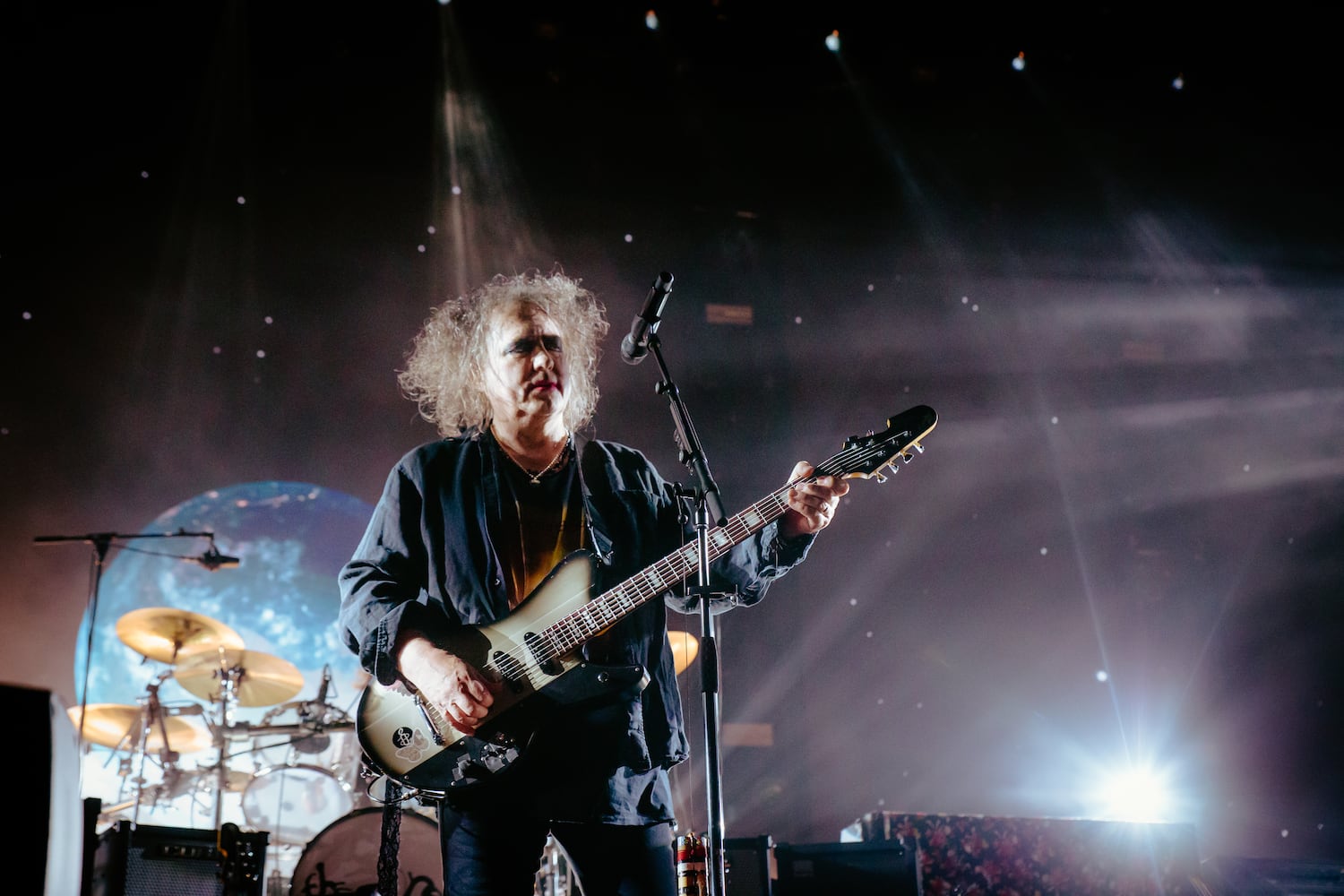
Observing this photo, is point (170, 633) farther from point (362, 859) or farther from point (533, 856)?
point (533, 856)

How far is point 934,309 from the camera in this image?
718cm

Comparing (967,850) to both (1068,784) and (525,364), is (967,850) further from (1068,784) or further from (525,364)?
(1068,784)

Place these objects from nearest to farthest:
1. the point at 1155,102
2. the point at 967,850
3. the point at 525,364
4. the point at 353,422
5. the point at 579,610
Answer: the point at 579,610 < the point at 525,364 < the point at 967,850 < the point at 353,422 < the point at 1155,102

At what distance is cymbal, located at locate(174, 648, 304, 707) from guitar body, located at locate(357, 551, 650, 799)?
3.88 m

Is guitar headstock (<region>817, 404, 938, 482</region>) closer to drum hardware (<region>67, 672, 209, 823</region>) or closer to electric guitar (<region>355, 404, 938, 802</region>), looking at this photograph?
electric guitar (<region>355, 404, 938, 802</region>)

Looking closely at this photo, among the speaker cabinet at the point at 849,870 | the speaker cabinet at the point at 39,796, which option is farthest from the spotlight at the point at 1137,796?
the speaker cabinet at the point at 39,796

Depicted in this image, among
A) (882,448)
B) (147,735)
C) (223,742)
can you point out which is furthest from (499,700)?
(147,735)

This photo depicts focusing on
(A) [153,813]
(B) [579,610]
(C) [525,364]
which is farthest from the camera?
(A) [153,813]

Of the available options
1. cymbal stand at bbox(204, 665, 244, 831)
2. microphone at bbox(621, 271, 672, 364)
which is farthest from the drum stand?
microphone at bbox(621, 271, 672, 364)

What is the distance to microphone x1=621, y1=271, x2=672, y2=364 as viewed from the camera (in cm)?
250

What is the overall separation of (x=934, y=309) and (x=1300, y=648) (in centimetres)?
345

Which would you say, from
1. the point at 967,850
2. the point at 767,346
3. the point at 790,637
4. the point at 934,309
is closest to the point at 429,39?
the point at 767,346

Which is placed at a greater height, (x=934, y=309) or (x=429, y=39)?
(x=429, y=39)

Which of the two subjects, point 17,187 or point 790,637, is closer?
point 17,187
